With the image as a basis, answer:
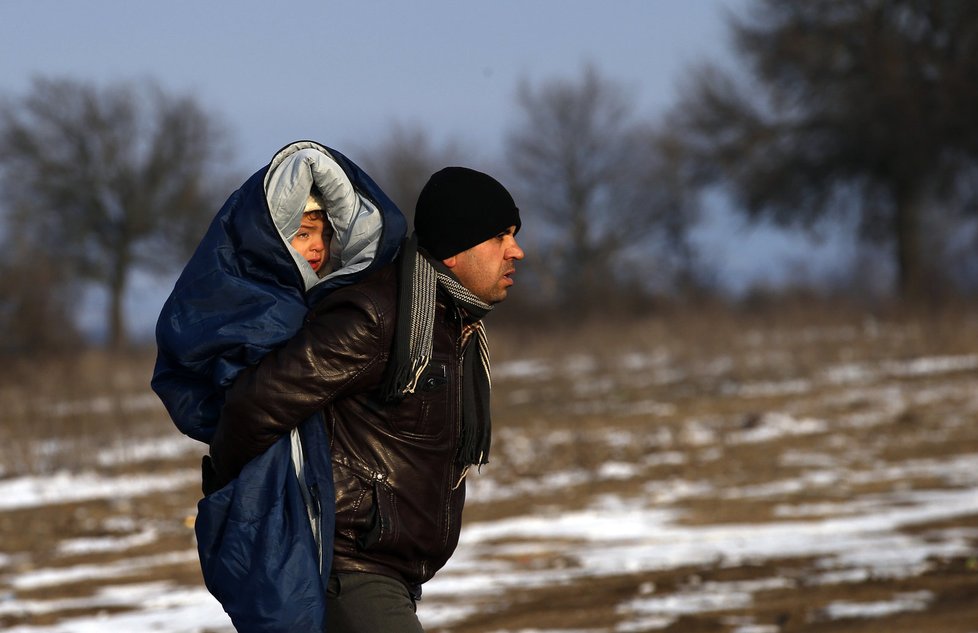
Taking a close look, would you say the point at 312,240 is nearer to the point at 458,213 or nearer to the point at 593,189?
the point at 458,213

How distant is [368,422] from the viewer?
10.8 ft

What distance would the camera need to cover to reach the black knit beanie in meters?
3.40

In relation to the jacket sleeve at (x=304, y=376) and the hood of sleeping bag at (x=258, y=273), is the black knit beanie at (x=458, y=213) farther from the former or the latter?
the jacket sleeve at (x=304, y=376)

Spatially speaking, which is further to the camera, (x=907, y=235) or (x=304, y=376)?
(x=907, y=235)

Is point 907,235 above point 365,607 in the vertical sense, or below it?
below

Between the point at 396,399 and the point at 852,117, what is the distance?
3290 centimetres

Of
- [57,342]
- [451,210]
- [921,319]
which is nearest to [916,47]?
[921,319]

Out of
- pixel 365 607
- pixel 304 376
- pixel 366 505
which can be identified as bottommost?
pixel 365 607

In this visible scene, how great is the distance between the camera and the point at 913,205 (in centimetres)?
3562

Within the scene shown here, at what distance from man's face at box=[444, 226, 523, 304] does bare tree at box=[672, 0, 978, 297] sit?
1214 inches

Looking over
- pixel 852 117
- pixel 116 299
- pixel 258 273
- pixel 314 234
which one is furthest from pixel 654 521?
pixel 116 299

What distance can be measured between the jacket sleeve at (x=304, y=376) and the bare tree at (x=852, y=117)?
102ft

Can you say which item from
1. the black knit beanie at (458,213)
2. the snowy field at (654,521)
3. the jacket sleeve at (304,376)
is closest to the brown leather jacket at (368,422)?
the jacket sleeve at (304,376)

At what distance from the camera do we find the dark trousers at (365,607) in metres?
3.23
